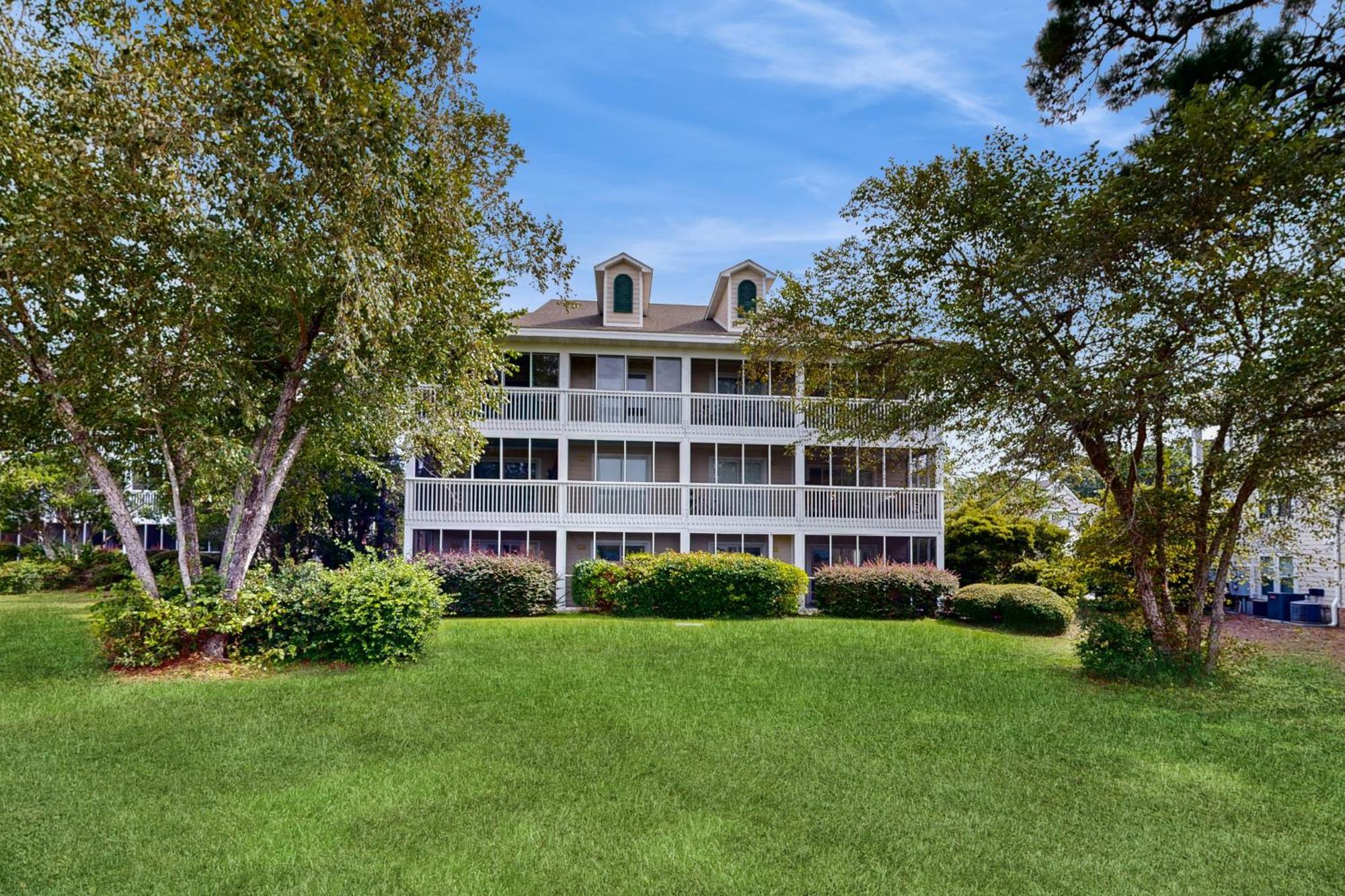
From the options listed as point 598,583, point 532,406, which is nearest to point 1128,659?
point 598,583

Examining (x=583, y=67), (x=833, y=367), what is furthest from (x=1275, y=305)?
(x=583, y=67)

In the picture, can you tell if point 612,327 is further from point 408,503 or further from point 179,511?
point 179,511

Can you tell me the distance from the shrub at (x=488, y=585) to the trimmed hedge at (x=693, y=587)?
1408 mm

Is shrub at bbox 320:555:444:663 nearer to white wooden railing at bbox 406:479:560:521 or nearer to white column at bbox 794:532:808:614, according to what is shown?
white wooden railing at bbox 406:479:560:521

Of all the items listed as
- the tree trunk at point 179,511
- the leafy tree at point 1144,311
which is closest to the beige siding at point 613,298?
the leafy tree at point 1144,311

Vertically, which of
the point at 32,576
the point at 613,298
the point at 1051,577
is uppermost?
the point at 613,298

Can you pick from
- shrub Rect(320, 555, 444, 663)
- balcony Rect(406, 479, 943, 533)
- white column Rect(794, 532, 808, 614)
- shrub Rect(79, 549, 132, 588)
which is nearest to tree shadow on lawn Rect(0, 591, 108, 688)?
shrub Rect(320, 555, 444, 663)

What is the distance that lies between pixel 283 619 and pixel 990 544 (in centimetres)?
1806

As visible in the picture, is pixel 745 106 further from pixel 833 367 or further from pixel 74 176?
pixel 74 176

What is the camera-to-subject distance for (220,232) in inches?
369

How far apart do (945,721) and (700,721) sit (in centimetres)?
251

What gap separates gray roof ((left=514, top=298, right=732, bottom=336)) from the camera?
2153 centimetres

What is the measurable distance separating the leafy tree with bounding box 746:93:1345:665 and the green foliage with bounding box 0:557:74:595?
26.9 meters

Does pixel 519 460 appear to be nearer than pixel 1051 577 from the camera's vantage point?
No
